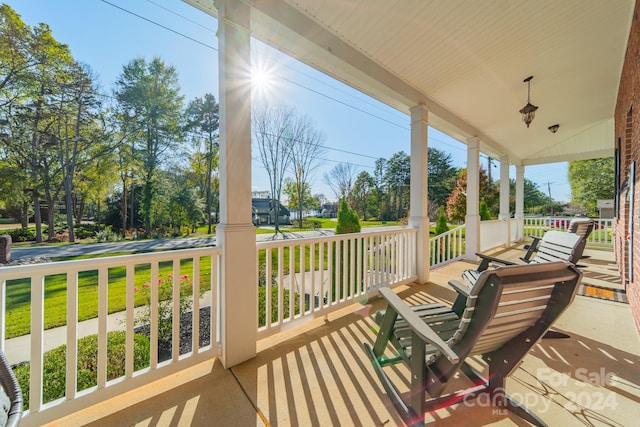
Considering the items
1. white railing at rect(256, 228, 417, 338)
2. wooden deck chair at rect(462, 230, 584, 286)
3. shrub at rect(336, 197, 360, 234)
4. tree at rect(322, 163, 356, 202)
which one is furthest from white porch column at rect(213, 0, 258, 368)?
tree at rect(322, 163, 356, 202)

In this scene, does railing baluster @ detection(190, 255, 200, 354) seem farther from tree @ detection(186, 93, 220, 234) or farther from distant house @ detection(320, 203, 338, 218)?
distant house @ detection(320, 203, 338, 218)

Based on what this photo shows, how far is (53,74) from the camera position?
278cm

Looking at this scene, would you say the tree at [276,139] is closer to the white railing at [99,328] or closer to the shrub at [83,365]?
the shrub at [83,365]

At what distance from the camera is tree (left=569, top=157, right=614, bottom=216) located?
17.2 m

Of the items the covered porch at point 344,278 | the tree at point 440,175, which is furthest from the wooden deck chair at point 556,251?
the tree at point 440,175

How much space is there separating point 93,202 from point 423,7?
4376mm

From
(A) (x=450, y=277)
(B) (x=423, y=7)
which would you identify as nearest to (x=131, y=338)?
(B) (x=423, y=7)

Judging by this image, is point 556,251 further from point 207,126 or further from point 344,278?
point 207,126

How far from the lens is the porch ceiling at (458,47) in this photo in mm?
2189

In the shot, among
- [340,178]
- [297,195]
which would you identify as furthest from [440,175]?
[297,195]

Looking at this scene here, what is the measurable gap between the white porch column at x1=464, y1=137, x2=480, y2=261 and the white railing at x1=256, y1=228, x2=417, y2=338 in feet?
8.29

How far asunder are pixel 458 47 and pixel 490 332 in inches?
115

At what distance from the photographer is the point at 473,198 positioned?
5398mm

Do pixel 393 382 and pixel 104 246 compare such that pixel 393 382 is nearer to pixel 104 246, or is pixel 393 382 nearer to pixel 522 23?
pixel 522 23
